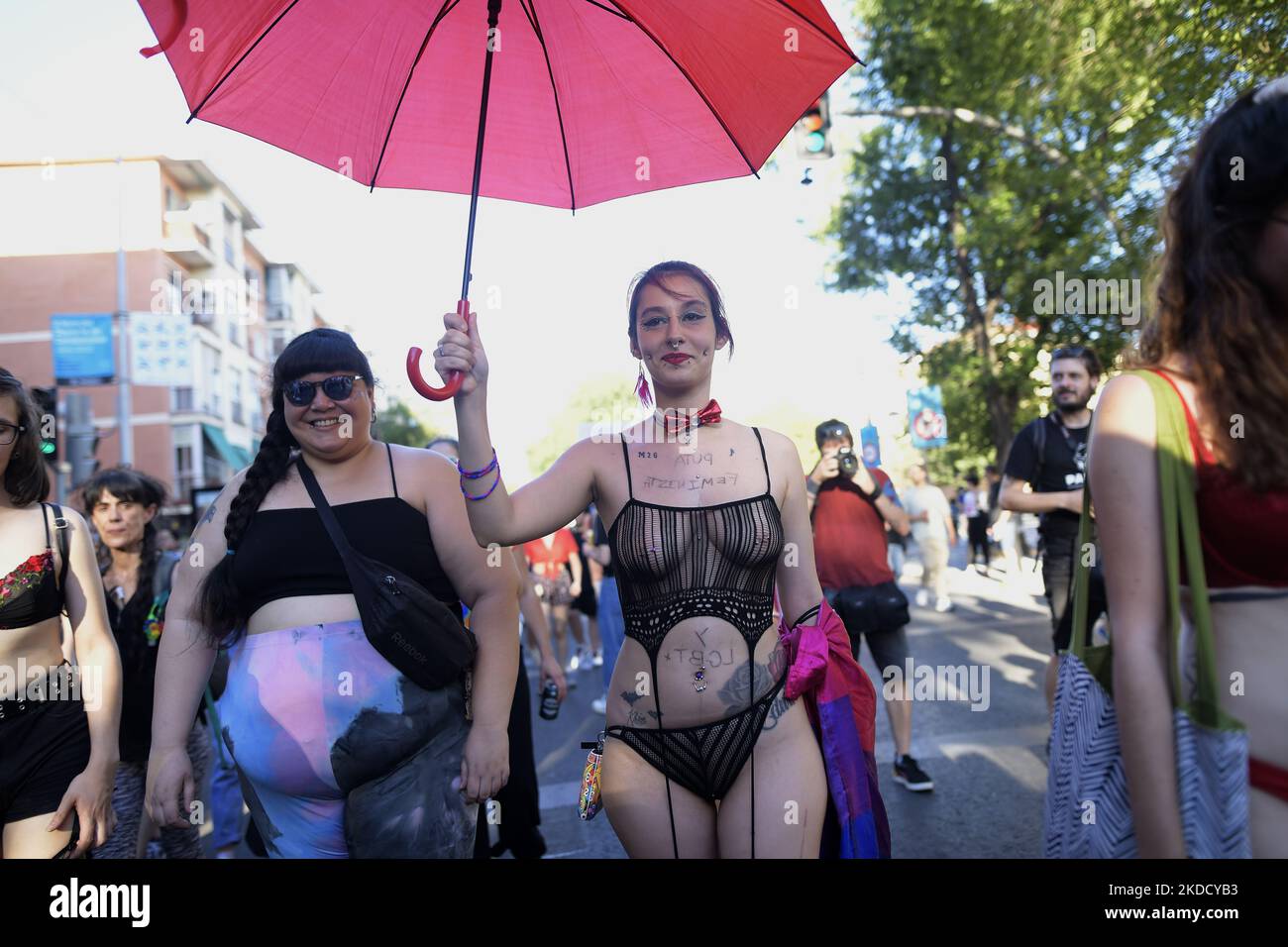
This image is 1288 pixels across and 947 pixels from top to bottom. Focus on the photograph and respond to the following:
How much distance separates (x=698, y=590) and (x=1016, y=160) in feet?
48.6

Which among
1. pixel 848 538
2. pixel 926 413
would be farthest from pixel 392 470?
pixel 926 413

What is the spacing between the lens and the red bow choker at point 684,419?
2.81 m

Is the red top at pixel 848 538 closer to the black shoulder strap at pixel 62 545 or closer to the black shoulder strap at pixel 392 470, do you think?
the black shoulder strap at pixel 392 470

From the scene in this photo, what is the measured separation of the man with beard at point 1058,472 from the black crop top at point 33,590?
15.5ft

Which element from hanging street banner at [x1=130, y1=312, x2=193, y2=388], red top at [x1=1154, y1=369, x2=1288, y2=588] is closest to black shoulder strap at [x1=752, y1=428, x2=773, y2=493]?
red top at [x1=1154, y1=369, x2=1288, y2=588]

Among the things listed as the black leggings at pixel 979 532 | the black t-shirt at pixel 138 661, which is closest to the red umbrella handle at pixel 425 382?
the black t-shirt at pixel 138 661

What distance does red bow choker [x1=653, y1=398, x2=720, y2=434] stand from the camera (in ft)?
9.21

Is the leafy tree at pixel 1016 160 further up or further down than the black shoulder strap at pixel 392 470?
further up

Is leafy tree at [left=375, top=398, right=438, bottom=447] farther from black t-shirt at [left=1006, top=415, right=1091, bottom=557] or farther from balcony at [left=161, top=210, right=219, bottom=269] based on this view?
black t-shirt at [left=1006, top=415, right=1091, bottom=557]

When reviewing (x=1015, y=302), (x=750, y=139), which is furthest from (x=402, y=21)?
(x=1015, y=302)

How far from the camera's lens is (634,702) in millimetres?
2596

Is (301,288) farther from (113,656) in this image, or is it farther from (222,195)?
(113,656)

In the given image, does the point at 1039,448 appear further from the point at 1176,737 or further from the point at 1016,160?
the point at 1016,160
